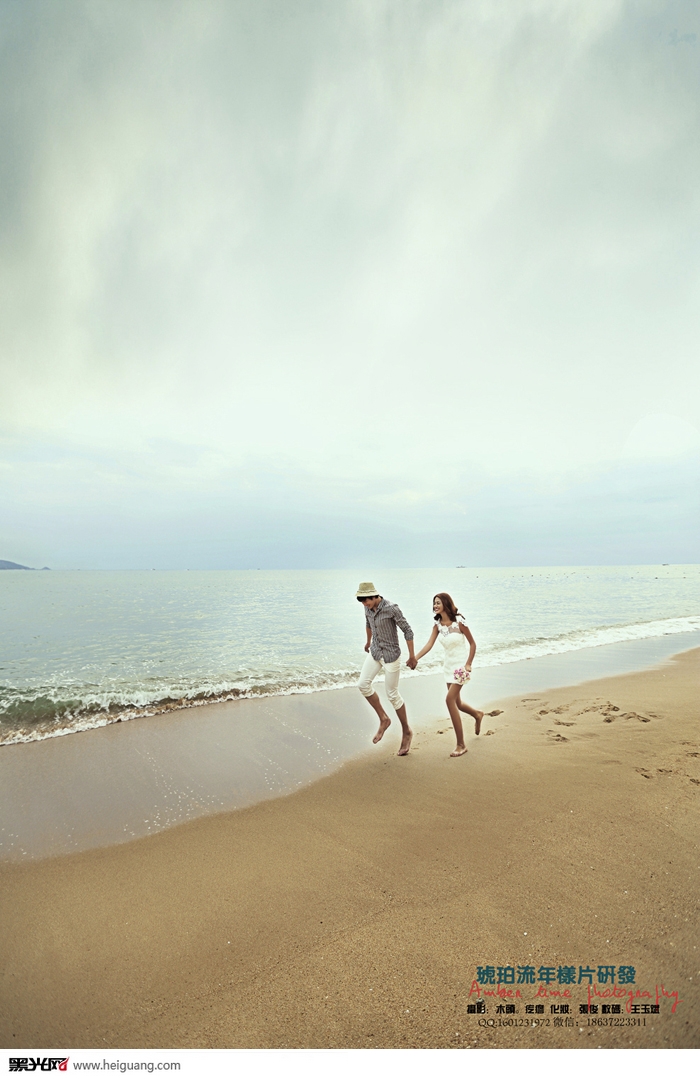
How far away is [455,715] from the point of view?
6074 mm

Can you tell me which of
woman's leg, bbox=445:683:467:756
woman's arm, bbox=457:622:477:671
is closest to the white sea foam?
woman's leg, bbox=445:683:467:756

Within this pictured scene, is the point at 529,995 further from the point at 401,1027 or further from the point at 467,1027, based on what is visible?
the point at 401,1027

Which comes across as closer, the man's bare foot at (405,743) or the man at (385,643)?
the man at (385,643)

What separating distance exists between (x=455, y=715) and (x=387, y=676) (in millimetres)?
1077

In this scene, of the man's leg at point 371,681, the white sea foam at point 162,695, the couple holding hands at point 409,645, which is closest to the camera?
the couple holding hands at point 409,645

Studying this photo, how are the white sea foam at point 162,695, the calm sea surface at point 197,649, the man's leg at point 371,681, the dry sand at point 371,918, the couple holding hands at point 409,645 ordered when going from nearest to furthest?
the dry sand at point 371,918 < the couple holding hands at point 409,645 < the man's leg at point 371,681 < the white sea foam at point 162,695 < the calm sea surface at point 197,649

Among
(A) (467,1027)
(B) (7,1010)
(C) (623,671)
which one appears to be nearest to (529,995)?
(A) (467,1027)

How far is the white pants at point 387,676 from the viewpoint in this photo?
6164 mm

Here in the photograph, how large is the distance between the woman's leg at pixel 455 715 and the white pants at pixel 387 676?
2.27ft

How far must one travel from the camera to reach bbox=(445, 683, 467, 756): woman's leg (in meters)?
6.03

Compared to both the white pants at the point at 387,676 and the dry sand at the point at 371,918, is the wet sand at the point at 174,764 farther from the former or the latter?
the white pants at the point at 387,676

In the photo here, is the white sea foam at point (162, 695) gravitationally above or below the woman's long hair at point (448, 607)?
below

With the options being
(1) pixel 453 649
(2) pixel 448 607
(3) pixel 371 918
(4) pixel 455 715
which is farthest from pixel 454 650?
(3) pixel 371 918

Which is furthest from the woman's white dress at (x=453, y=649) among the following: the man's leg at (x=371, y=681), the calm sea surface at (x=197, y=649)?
the calm sea surface at (x=197, y=649)
